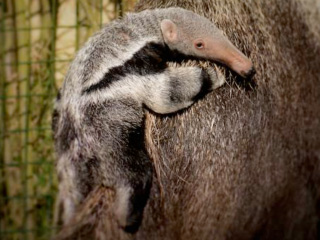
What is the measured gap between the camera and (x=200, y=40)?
192 centimetres

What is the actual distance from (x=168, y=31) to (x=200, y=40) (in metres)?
0.13

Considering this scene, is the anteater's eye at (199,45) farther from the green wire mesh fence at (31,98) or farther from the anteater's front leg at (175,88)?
the green wire mesh fence at (31,98)

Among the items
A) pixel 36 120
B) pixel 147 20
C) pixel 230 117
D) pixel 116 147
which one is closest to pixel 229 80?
pixel 230 117

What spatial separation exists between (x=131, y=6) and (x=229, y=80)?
708 millimetres

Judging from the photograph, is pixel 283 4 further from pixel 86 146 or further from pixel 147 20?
pixel 86 146

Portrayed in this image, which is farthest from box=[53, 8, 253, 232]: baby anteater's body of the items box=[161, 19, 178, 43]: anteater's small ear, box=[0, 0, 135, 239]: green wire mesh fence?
box=[0, 0, 135, 239]: green wire mesh fence

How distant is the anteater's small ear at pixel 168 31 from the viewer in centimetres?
188

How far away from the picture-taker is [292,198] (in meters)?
2.47

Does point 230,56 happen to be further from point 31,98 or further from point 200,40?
point 31,98

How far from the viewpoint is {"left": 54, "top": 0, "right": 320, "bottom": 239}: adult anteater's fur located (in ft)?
6.51

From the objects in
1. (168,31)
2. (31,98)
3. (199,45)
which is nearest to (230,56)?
(199,45)

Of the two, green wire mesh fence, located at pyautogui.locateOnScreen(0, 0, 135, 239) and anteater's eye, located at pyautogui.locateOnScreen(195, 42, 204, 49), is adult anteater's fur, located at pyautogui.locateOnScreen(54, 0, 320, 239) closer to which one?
anteater's eye, located at pyautogui.locateOnScreen(195, 42, 204, 49)

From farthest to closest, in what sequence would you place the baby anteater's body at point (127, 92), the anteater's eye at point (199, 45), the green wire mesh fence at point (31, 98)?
1. the green wire mesh fence at point (31, 98)
2. the anteater's eye at point (199, 45)
3. the baby anteater's body at point (127, 92)

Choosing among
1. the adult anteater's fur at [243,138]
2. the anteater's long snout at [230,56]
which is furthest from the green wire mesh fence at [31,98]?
the anteater's long snout at [230,56]
